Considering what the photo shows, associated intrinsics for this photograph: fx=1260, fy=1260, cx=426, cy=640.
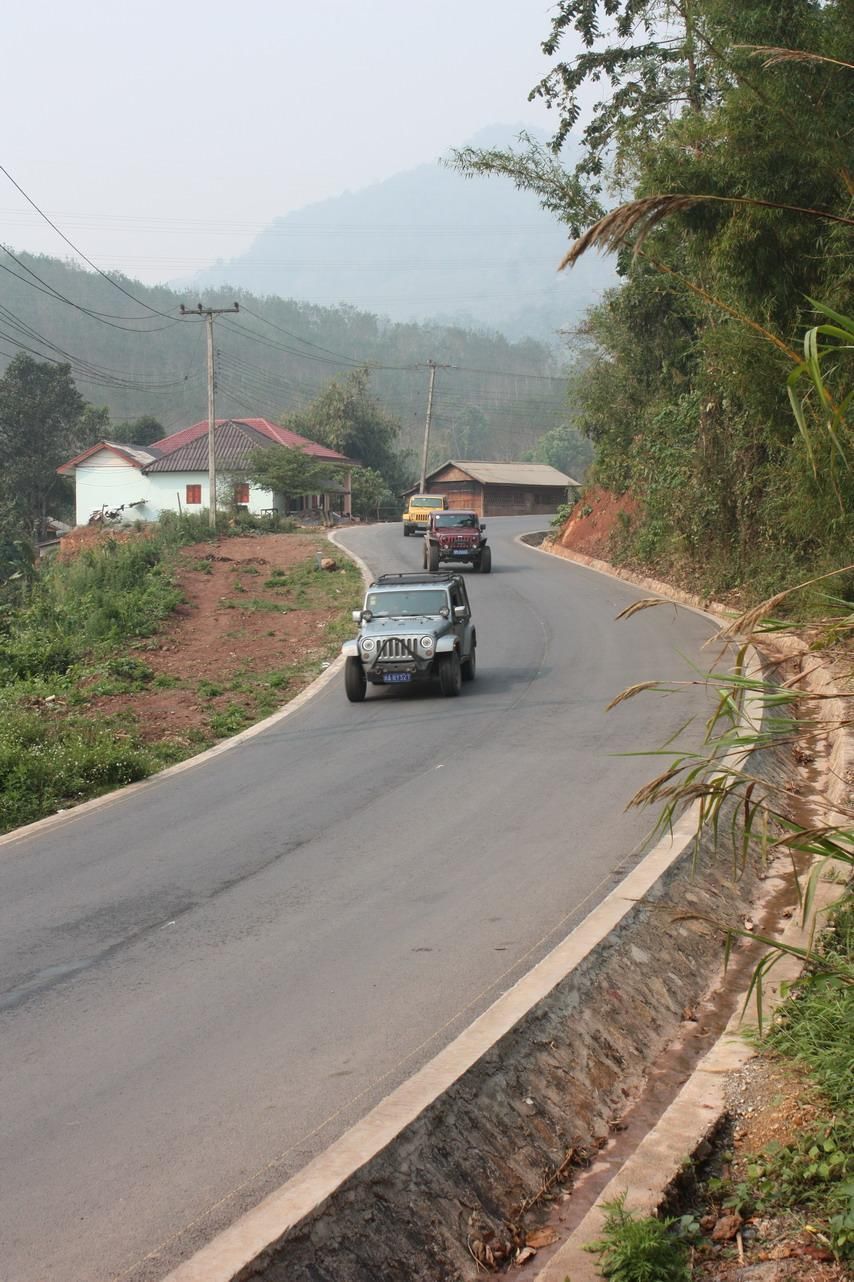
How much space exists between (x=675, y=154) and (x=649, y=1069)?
17.7m

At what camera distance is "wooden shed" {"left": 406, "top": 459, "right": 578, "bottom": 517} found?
89688 millimetres

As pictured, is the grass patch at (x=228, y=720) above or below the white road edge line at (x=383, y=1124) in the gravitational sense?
below

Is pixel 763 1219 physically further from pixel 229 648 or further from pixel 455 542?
pixel 455 542

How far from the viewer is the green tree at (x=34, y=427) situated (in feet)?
253

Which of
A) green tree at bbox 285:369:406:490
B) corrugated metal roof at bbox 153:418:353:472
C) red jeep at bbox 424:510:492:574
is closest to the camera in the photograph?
red jeep at bbox 424:510:492:574

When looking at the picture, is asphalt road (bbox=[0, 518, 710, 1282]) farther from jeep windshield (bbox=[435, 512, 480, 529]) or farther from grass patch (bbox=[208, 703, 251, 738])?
jeep windshield (bbox=[435, 512, 480, 529])

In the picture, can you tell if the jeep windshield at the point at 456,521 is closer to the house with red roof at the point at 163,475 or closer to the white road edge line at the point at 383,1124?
the white road edge line at the point at 383,1124

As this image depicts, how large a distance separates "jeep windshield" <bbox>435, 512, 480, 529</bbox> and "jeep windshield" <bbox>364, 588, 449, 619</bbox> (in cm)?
1996

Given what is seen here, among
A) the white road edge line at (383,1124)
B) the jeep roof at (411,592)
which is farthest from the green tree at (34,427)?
the white road edge line at (383,1124)

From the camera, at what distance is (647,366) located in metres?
43.9

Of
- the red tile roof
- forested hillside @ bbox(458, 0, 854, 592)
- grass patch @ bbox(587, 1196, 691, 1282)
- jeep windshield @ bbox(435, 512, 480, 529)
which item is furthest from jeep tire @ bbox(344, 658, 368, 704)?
the red tile roof

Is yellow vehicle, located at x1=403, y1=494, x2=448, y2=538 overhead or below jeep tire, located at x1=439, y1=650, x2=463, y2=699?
overhead

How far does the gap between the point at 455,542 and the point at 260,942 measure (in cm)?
3206

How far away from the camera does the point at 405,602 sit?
20422 millimetres
